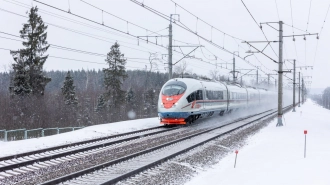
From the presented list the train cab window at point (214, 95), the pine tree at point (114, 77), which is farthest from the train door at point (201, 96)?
the pine tree at point (114, 77)

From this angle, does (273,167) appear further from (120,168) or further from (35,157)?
(35,157)

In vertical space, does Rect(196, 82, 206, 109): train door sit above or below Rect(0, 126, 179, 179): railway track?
above

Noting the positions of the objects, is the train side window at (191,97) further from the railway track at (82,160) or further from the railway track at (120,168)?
the railway track at (120,168)

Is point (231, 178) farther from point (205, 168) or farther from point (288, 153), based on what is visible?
point (288, 153)

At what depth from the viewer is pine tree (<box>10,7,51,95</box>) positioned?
40.4 m

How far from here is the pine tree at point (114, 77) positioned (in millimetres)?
58812

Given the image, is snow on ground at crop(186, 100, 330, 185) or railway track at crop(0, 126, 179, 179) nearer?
snow on ground at crop(186, 100, 330, 185)

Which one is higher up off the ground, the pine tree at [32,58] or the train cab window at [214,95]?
the pine tree at [32,58]

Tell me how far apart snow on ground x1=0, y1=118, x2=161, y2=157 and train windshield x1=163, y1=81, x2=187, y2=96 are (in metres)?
2.74

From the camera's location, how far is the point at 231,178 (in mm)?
9641

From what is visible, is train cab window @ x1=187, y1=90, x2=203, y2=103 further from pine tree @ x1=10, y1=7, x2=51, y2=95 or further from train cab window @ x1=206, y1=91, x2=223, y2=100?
pine tree @ x1=10, y1=7, x2=51, y2=95

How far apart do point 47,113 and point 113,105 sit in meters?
15.7

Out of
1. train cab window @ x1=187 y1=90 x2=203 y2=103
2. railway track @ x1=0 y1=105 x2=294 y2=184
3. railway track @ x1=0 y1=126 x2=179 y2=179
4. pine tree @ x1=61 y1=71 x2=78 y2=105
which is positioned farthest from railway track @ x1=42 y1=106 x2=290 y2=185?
pine tree @ x1=61 y1=71 x2=78 y2=105

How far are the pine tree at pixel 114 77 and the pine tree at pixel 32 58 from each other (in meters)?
16.8
